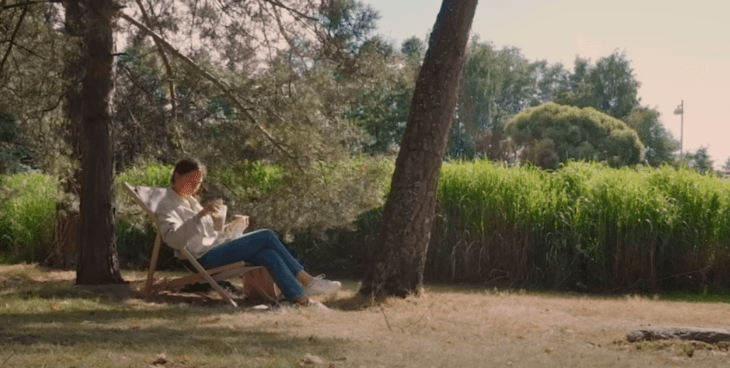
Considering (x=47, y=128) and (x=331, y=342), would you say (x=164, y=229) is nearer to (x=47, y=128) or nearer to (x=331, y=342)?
(x=331, y=342)

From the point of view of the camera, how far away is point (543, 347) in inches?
224

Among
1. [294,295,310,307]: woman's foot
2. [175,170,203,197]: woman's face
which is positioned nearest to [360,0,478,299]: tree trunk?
[294,295,310,307]: woman's foot

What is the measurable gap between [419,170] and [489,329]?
1.90 meters

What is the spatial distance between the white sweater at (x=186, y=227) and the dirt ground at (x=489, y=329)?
76 cm

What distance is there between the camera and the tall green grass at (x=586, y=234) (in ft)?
33.5

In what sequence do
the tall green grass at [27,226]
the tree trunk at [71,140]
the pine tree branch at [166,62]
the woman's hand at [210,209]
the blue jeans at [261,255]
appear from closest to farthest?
the woman's hand at [210,209] < the blue jeans at [261,255] < the tree trunk at [71,140] < the pine tree branch at [166,62] < the tall green grass at [27,226]

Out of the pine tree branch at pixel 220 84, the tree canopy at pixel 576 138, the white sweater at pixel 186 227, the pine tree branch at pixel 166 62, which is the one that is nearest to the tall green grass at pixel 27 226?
the pine tree branch at pixel 166 62

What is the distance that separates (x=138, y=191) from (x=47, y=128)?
8.98 ft

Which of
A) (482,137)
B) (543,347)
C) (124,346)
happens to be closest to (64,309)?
(124,346)

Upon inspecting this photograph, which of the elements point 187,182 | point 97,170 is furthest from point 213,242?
point 97,170

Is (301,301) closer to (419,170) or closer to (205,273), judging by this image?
(205,273)

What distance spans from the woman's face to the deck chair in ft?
0.47

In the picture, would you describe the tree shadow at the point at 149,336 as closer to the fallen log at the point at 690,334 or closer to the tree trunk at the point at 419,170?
the tree trunk at the point at 419,170

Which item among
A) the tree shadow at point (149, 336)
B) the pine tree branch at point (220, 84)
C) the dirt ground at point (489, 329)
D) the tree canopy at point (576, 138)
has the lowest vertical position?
the tree shadow at point (149, 336)
